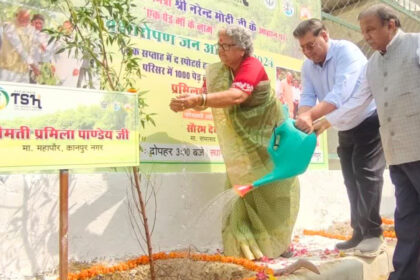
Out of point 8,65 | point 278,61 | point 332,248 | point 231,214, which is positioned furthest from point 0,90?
point 278,61

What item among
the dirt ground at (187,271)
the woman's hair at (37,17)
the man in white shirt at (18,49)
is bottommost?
the dirt ground at (187,271)

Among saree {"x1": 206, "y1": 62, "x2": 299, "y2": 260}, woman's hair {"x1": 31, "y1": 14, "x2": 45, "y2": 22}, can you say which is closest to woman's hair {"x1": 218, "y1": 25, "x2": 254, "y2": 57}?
saree {"x1": 206, "y1": 62, "x2": 299, "y2": 260}

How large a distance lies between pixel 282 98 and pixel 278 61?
1.23 ft

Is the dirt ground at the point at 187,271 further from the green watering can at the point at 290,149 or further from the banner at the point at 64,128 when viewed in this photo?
the banner at the point at 64,128

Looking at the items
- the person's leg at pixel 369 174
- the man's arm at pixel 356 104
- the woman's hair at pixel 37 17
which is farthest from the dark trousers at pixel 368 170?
the woman's hair at pixel 37 17

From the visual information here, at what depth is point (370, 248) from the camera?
327cm

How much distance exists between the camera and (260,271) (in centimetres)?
270

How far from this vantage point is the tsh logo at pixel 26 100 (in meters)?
1.90

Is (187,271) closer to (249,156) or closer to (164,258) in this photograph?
(164,258)

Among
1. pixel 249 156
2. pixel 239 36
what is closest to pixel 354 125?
pixel 249 156

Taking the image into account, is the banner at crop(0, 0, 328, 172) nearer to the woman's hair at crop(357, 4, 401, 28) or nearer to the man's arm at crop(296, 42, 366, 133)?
the man's arm at crop(296, 42, 366, 133)

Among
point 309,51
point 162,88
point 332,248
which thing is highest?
point 309,51

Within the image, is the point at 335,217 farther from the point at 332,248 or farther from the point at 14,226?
the point at 14,226

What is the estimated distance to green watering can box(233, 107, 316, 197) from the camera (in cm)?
276
